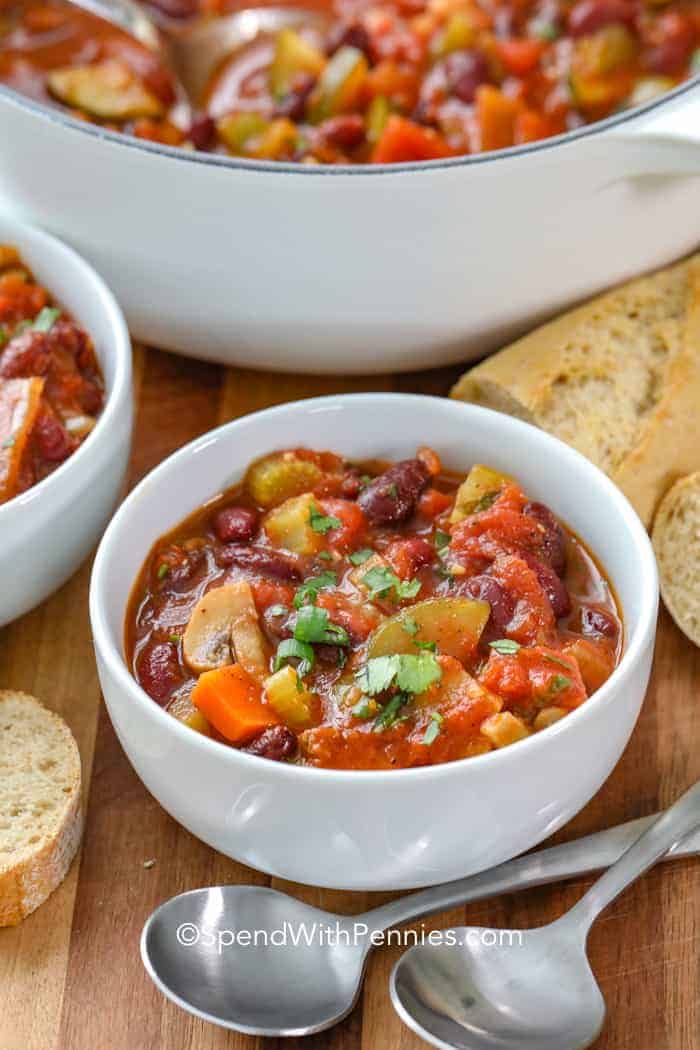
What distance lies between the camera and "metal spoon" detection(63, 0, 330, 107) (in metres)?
4.89

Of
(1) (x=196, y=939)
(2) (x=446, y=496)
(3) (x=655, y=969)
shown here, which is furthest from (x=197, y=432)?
(3) (x=655, y=969)

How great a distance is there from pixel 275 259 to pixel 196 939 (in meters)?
1.82

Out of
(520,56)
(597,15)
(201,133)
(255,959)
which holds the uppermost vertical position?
(597,15)

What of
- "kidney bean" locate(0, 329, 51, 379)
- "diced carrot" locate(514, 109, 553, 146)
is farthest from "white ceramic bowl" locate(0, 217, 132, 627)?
"diced carrot" locate(514, 109, 553, 146)

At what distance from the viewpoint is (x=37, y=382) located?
3.77m

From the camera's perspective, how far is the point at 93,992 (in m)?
3.11

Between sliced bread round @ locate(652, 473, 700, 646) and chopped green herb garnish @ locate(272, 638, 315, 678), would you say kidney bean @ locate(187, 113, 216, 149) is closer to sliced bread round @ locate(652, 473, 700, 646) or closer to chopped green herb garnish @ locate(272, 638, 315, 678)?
sliced bread round @ locate(652, 473, 700, 646)

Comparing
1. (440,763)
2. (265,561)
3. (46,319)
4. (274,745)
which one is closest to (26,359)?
(46,319)

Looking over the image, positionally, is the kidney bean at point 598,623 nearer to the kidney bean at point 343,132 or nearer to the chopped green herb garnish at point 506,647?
the chopped green herb garnish at point 506,647

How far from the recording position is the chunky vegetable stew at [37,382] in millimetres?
3699

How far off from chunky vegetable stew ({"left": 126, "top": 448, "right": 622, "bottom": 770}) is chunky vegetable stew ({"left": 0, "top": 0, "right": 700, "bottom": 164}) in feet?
4.08

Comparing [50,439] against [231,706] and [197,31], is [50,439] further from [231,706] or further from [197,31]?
[197,31]

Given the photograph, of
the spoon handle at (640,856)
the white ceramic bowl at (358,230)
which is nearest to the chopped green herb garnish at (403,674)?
the spoon handle at (640,856)

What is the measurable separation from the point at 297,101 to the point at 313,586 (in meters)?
1.85
